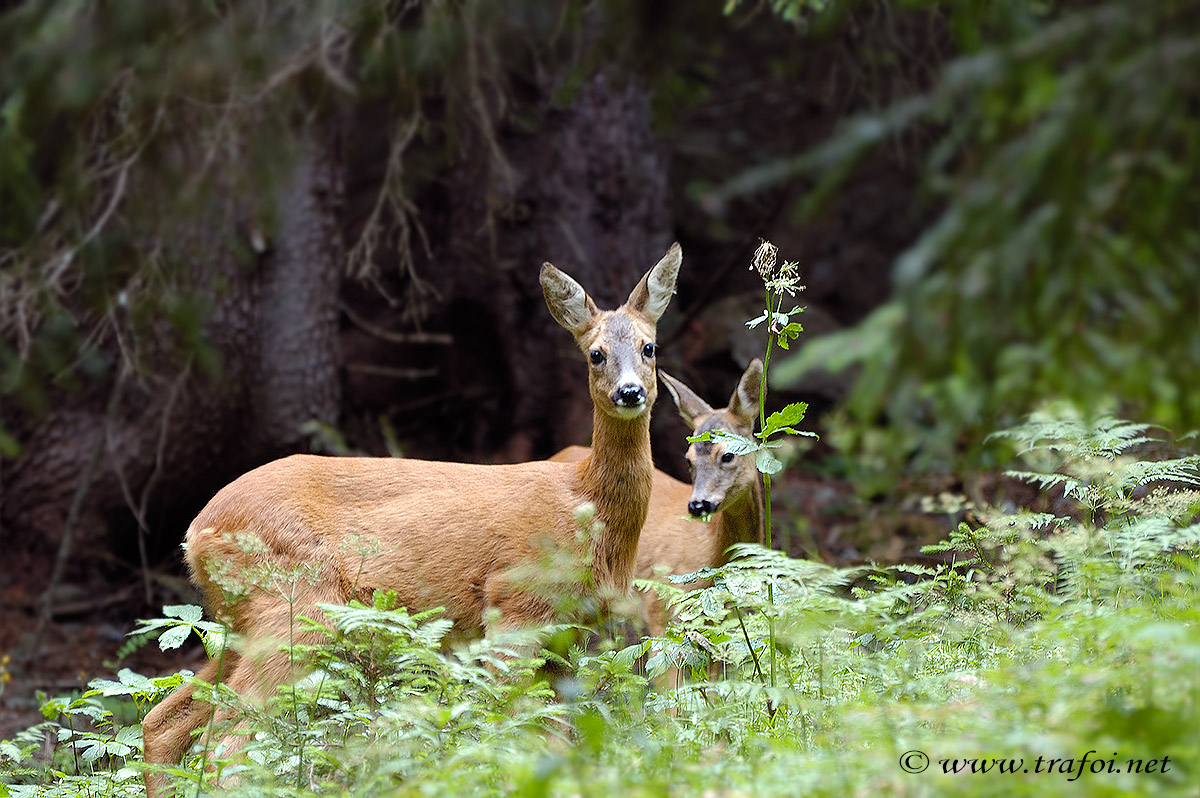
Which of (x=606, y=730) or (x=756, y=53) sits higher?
(x=756, y=53)

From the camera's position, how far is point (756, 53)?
12.5m

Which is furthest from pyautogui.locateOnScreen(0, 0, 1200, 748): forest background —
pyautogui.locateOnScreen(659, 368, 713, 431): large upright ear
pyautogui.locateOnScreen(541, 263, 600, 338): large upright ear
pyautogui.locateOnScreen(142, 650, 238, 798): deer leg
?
pyautogui.locateOnScreen(142, 650, 238, 798): deer leg

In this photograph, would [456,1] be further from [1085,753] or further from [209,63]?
[1085,753]

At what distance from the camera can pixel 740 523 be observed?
639 cm

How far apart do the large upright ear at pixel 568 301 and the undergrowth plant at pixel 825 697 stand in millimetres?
1724

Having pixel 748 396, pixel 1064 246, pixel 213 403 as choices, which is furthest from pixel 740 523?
pixel 1064 246

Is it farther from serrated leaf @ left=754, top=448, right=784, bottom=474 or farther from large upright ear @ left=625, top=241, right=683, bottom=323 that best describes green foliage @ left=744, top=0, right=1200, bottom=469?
large upright ear @ left=625, top=241, right=683, bottom=323

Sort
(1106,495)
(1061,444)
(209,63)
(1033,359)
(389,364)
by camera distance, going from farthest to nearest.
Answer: (389,364), (209,63), (1061,444), (1106,495), (1033,359)

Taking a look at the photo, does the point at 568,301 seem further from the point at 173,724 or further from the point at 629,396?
A: the point at 173,724

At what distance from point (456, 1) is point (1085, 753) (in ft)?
19.4

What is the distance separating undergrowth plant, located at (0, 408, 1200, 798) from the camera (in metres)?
2.55

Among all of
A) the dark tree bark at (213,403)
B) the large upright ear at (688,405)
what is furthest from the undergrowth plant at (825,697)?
the dark tree bark at (213,403)

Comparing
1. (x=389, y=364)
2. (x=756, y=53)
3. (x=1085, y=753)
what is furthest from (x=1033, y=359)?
(x=756, y=53)

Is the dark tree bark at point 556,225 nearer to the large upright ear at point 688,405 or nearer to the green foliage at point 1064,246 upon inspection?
the large upright ear at point 688,405
